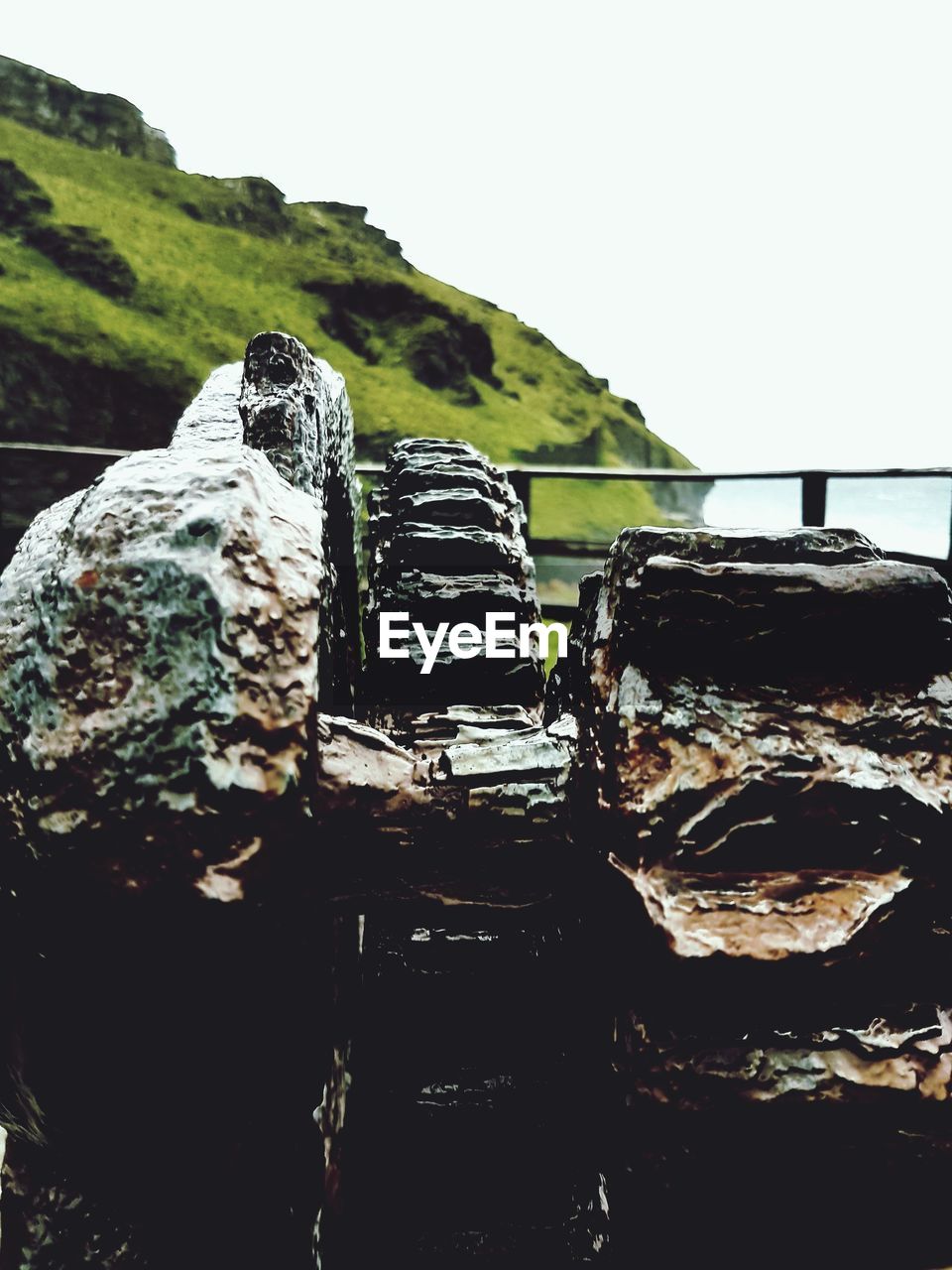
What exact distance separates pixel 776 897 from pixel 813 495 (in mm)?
5383

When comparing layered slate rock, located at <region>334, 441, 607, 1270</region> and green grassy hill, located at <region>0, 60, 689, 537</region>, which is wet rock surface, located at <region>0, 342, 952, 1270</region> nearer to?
layered slate rock, located at <region>334, 441, 607, 1270</region>

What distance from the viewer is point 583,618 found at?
1.03m

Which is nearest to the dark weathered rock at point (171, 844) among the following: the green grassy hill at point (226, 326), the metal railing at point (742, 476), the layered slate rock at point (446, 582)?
the layered slate rock at point (446, 582)

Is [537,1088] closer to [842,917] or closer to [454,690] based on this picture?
[454,690]

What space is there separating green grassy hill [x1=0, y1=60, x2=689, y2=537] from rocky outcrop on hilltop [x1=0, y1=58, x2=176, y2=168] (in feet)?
5.53

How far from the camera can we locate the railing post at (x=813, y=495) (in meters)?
5.63

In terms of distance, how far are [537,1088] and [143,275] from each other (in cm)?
1598

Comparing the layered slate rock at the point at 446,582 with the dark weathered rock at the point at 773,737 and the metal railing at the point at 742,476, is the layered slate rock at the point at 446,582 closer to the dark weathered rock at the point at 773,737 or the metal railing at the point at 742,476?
the dark weathered rock at the point at 773,737

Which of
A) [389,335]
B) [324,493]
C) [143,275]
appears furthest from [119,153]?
[324,493]

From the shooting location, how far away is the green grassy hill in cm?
1258

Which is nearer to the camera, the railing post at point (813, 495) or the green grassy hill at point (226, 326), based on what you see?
the railing post at point (813, 495)
